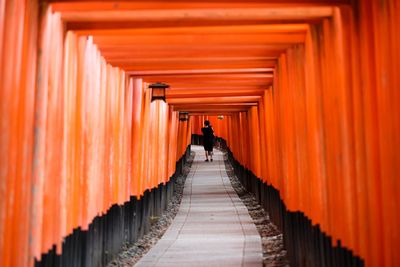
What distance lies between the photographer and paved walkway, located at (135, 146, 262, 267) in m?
6.78

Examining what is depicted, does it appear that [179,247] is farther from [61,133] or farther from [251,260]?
[61,133]

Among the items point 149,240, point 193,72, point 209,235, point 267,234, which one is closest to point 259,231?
point 267,234

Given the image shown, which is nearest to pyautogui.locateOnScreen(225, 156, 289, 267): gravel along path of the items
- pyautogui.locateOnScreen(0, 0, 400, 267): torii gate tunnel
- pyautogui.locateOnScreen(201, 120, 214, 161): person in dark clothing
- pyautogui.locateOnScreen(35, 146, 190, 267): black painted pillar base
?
pyautogui.locateOnScreen(0, 0, 400, 267): torii gate tunnel

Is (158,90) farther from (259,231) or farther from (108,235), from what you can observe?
(259,231)

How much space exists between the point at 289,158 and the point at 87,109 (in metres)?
2.64

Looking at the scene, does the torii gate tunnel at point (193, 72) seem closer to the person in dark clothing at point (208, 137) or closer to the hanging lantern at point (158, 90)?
the hanging lantern at point (158, 90)

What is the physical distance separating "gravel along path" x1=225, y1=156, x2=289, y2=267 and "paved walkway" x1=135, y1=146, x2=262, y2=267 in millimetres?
132

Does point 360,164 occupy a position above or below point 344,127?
below

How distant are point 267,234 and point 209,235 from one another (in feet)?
3.57

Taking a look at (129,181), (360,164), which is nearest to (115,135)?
(129,181)

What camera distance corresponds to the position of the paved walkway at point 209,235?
6777 millimetres

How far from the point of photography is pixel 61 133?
4137mm

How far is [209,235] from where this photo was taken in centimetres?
872

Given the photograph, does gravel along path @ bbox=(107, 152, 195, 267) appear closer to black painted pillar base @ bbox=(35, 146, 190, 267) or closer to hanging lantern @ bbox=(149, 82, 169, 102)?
black painted pillar base @ bbox=(35, 146, 190, 267)
